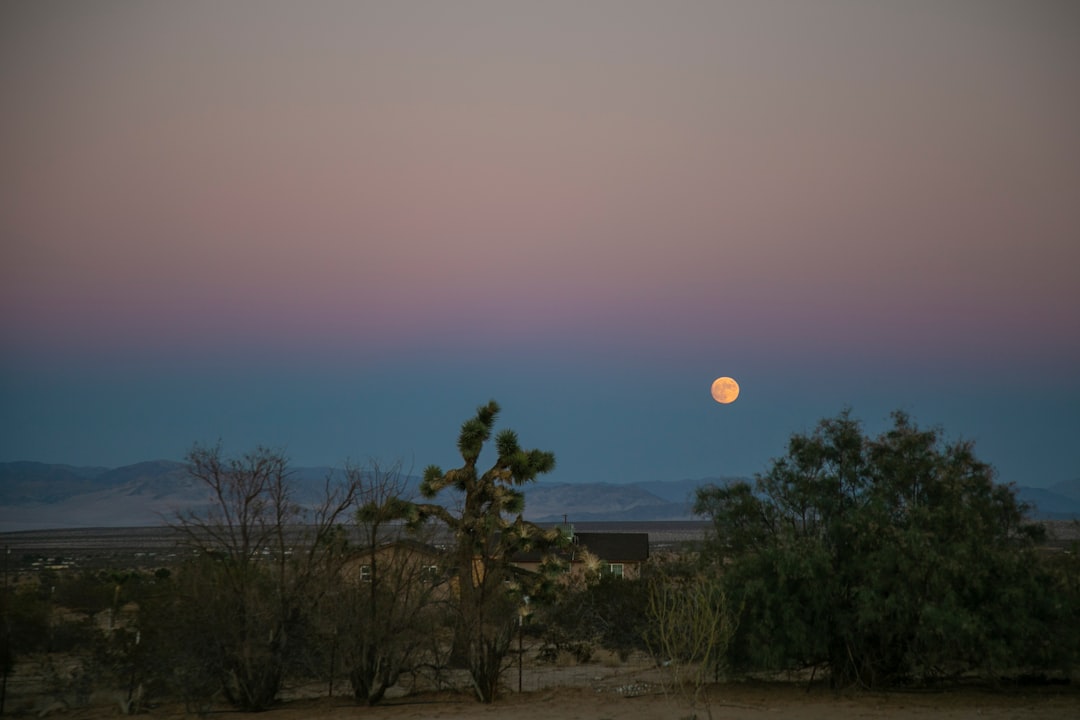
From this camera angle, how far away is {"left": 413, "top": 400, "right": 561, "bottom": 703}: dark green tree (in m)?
23.2

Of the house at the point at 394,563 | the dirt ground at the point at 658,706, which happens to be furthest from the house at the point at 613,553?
the house at the point at 394,563

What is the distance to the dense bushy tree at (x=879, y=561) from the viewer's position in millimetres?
21672

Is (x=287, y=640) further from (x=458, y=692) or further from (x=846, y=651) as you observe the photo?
(x=846, y=651)

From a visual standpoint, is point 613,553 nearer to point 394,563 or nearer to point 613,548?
point 613,548

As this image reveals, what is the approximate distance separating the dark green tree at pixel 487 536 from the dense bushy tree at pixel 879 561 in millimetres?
4896

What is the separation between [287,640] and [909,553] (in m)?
13.6

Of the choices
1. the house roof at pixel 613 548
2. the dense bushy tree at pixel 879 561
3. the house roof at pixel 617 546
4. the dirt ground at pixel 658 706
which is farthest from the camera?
the house roof at pixel 617 546

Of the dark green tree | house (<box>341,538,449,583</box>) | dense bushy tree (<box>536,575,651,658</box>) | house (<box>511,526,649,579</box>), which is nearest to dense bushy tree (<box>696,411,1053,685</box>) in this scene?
the dark green tree

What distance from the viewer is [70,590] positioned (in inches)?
1236

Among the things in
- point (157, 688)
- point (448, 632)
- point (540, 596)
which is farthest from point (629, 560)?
point (157, 688)

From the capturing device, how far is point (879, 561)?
22.1m

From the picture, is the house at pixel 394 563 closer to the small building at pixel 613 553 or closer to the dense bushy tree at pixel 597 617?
the dense bushy tree at pixel 597 617

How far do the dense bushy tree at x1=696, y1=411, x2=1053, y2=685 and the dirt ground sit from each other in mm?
843

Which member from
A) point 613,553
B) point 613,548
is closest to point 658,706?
point 613,553
